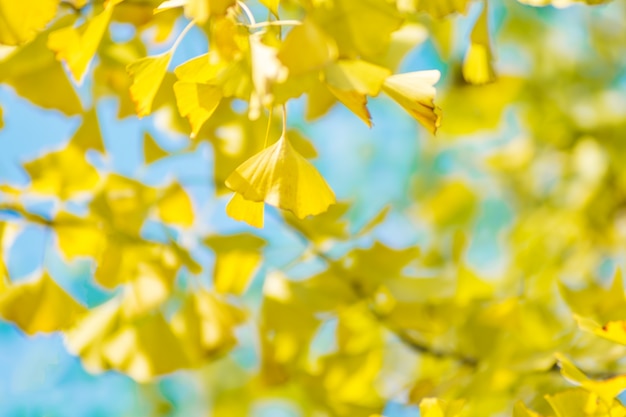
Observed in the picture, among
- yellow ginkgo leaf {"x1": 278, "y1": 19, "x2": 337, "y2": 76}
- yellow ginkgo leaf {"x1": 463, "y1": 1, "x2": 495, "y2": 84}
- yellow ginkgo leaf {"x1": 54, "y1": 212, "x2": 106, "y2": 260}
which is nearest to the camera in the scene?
yellow ginkgo leaf {"x1": 278, "y1": 19, "x2": 337, "y2": 76}

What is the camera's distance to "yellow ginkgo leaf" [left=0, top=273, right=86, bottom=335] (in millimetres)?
425

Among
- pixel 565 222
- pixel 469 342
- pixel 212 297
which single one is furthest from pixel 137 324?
pixel 565 222

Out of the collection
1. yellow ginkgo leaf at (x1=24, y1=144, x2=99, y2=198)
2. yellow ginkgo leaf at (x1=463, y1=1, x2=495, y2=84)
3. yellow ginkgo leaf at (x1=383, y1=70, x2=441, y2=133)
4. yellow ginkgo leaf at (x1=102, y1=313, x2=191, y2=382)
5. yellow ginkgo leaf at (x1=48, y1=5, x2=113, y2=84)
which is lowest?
yellow ginkgo leaf at (x1=102, y1=313, x2=191, y2=382)

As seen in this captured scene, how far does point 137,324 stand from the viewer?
457 millimetres

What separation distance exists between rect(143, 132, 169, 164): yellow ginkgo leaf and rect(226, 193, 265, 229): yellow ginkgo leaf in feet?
0.82

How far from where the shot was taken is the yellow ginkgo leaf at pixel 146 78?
27 centimetres

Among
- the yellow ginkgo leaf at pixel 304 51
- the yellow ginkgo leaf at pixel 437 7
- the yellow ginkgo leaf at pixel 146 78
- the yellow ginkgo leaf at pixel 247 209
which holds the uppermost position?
the yellow ginkgo leaf at pixel 304 51

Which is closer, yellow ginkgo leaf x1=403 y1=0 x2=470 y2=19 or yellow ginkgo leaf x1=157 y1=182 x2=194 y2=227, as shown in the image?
yellow ginkgo leaf x1=403 y1=0 x2=470 y2=19

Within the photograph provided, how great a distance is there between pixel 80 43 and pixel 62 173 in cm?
17

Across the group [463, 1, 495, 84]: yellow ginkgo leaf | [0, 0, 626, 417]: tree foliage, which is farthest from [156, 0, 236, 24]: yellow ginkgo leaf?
[463, 1, 495, 84]: yellow ginkgo leaf

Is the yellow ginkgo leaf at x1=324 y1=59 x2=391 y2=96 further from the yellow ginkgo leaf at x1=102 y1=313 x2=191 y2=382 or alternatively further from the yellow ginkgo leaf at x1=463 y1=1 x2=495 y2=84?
the yellow ginkgo leaf at x1=102 y1=313 x2=191 y2=382

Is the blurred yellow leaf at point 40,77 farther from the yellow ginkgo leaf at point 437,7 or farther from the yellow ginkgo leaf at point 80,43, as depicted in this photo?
the yellow ginkgo leaf at point 437,7

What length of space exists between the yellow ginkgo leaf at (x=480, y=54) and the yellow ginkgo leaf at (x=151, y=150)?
0.23 meters

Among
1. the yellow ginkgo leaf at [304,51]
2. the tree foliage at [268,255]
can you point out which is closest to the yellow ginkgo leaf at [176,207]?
the tree foliage at [268,255]
